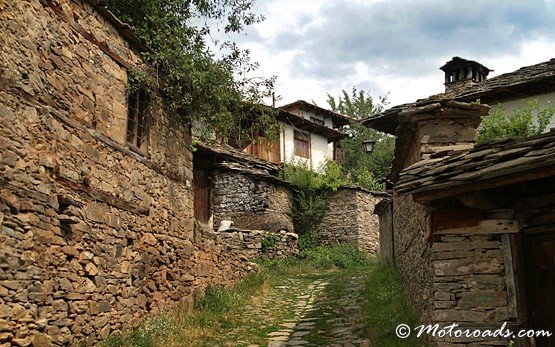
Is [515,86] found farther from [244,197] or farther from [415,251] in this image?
[244,197]

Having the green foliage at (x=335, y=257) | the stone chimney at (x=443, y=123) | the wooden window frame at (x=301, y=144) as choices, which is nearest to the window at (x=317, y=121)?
the wooden window frame at (x=301, y=144)

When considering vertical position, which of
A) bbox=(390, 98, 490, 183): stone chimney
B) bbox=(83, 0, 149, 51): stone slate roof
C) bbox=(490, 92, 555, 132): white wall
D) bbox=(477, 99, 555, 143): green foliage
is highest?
bbox=(490, 92, 555, 132): white wall

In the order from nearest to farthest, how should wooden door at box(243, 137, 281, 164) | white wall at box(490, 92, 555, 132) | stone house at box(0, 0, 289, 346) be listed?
stone house at box(0, 0, 289, 346) < white wall at box(490, 92, 555, 132) < wooden door at box(243, 137, 281, 164)

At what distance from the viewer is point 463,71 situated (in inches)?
734

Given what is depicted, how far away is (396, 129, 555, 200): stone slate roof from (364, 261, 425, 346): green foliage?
225cm

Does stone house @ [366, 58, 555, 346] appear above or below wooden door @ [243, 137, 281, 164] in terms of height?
below

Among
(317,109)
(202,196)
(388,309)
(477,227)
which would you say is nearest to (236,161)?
(202,196)

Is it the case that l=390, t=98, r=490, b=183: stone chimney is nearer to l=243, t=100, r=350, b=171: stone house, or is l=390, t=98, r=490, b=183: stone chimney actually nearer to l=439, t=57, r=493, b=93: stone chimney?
l=439, t=57, r=493, b=93: stone chimney

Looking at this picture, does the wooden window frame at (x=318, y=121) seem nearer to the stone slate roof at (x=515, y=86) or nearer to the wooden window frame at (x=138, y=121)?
the stone slate roof at (x=515, y=86)

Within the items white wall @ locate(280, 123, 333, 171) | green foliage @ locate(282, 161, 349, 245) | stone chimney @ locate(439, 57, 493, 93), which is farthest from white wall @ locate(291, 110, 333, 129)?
stone chimney @ locate(439, 57, 493, 93)

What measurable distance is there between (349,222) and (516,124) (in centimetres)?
1078

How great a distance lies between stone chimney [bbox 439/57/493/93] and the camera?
1841 centimetres

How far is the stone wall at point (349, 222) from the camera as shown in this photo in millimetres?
21344

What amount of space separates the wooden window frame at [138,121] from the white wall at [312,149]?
1382cm
